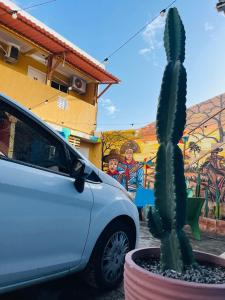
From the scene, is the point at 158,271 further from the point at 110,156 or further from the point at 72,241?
the point at 110,156

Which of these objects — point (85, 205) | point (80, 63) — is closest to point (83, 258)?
point (85, 205)

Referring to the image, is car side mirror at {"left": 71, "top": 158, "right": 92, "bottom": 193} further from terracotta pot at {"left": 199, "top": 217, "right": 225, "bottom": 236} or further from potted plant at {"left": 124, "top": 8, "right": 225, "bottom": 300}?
terracotta pot at {"left": 199, "top": 217, "right": 225, "bottom": 236}

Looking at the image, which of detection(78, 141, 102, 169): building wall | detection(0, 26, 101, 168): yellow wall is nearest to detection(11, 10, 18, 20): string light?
detection(0, 26, 101, 168): yellow wall

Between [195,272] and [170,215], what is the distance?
0.39 m

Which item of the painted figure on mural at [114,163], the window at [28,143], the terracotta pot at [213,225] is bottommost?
the terracotta pot at [213,225]

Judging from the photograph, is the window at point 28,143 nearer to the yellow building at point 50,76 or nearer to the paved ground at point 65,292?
the paved ground at point 65,292

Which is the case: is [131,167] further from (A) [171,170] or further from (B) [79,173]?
(A) [171,170]

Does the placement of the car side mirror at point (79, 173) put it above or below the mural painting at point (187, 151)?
below

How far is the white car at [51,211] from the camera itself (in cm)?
202

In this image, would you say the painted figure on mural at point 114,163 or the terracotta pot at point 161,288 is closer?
the terracotta pot at point 161,288

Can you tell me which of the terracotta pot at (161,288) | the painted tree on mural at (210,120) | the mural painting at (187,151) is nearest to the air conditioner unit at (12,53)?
the mural painting at (187,151)

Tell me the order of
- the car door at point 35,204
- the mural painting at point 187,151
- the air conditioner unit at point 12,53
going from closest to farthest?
the car door at point 35,204 → the mural painting at point 187,151 → the air conditioner unit at point 12,53

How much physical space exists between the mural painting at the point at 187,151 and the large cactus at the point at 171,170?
791 cm

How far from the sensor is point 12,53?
11.3m
